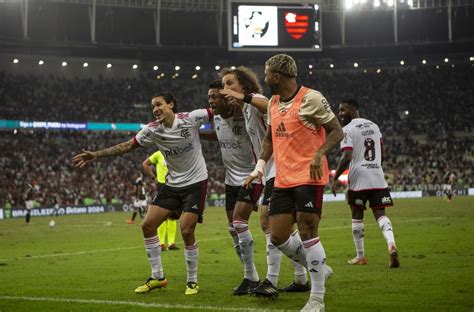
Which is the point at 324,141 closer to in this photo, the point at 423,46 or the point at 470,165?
the point at 470,165

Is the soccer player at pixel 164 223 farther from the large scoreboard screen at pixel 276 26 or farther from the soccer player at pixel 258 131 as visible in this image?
the large scoreboard screen at pixel 276 26

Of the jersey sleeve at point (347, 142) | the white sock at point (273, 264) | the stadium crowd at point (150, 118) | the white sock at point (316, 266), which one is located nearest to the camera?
the white sock at point (316, 266)

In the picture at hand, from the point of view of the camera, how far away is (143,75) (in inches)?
3093

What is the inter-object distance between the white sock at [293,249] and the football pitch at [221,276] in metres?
0.54

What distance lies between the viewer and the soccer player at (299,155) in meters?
8.63

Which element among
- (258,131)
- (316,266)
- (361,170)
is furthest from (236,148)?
(361,170)

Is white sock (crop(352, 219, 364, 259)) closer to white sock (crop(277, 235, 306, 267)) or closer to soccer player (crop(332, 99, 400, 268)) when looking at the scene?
soccer player (crop(332, 99, 400, 268))

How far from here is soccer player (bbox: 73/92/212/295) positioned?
11.1m

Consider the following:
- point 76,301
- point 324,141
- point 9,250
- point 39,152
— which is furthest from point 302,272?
point 39,152

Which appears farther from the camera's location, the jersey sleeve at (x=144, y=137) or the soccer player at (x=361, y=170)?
the soccer player at (x=361, y=170)

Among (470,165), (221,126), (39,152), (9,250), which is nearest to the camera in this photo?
(221,126)

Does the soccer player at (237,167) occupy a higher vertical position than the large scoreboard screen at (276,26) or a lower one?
lower

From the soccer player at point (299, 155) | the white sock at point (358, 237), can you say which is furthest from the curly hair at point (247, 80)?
the white sock at point (358, 237)

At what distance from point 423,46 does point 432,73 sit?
15.3 ft
